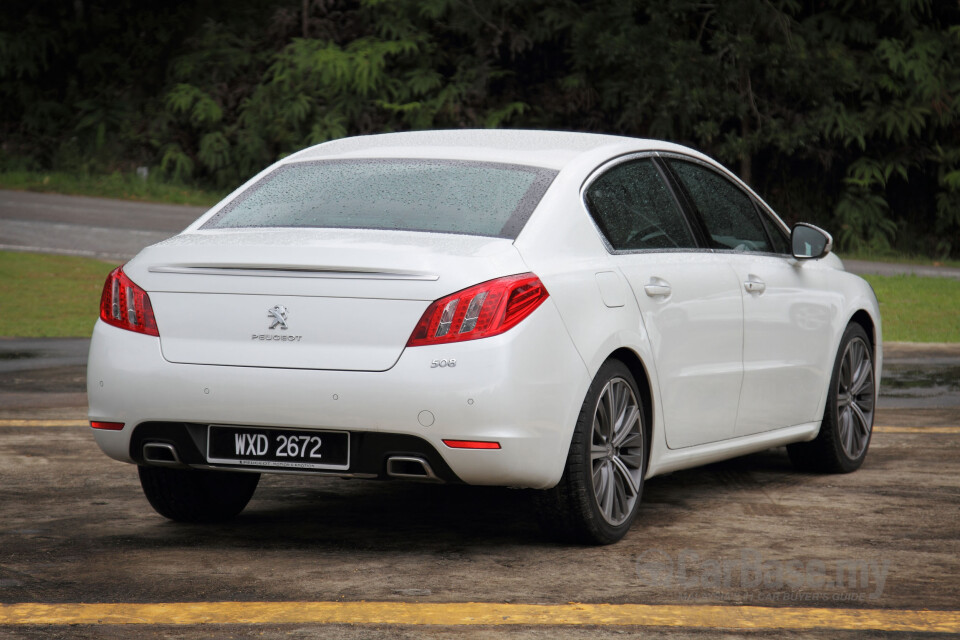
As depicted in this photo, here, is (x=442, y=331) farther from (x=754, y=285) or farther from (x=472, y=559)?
(x=754, y=285)

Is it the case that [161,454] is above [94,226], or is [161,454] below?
above

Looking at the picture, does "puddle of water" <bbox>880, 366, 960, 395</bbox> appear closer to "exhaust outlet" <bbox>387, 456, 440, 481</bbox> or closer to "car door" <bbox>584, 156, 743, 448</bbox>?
"car door" <bbox>584, 156, 743, 448</bbox>

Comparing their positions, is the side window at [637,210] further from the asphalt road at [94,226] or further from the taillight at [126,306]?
the asphalt road at [94,226]

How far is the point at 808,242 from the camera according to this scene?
7.07 metres

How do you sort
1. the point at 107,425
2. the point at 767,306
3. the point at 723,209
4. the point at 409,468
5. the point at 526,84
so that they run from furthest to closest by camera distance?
the point at 526,84 → the point at 723,209 → the point at 767,306 → the point at 107,425 → the point at 409,468

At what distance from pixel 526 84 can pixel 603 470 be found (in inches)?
949

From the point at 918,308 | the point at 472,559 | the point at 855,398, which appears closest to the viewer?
the point at 472,559

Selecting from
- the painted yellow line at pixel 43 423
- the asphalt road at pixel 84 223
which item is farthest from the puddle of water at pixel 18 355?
the asphalt road at pixel 84 223

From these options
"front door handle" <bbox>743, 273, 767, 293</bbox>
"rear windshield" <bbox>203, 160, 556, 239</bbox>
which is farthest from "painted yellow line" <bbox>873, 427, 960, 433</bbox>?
"rear windshield" <bbox>203, 160, 556, 239</bbox>

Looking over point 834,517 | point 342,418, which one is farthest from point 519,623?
point 834,517

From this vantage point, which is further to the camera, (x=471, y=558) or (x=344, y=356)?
(x=471, y=558)

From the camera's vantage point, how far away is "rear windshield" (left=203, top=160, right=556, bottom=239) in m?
5.52

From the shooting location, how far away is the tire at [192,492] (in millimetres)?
5895
